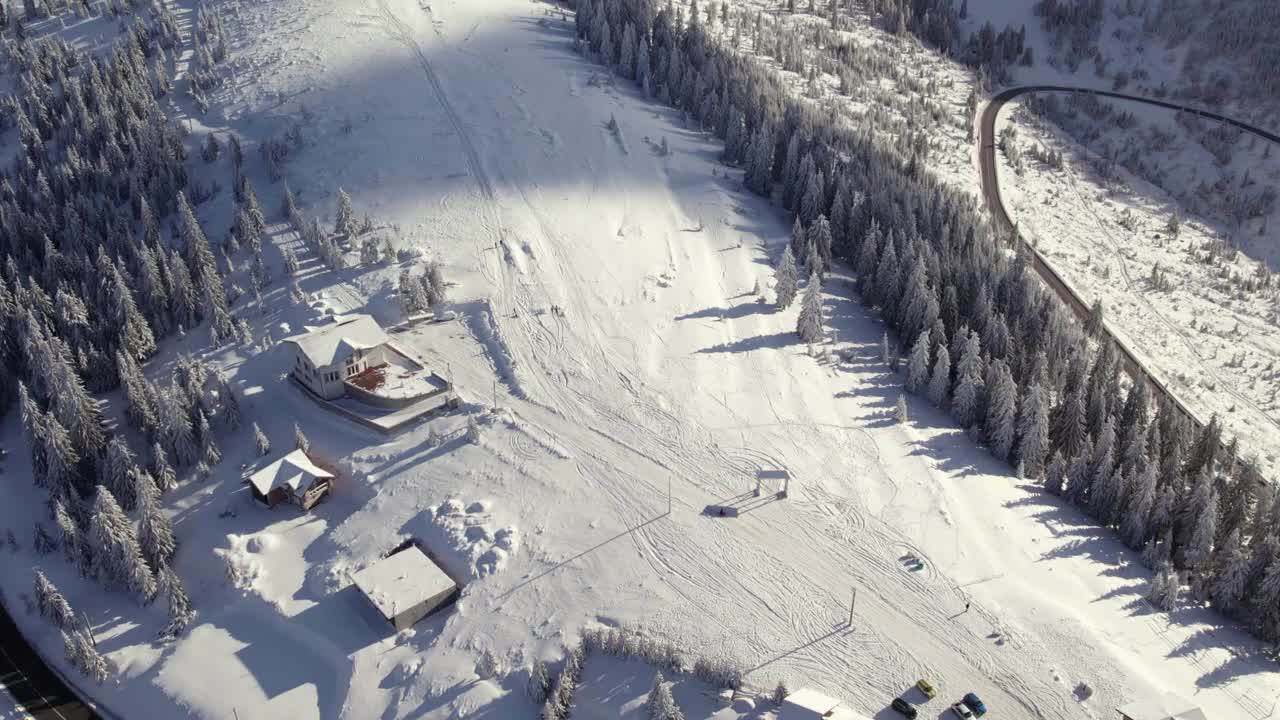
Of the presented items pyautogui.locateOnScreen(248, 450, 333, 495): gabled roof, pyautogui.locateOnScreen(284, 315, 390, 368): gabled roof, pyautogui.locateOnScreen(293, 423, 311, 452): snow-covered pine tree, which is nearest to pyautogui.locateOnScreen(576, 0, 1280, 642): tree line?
pyautogui.locateOnScreen(284, 315, 390, 368): gabled roof

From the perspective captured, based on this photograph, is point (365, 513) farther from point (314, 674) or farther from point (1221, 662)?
point (1221, 662)

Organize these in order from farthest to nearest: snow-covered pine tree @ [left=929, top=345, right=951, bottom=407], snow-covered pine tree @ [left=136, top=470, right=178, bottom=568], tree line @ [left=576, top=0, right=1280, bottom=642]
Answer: snow-covered pine tree @ [left=929, top=345, right=951, bottom=407]
tree line @ [left=576, top=0, right=1280, bottom=642]
snow-covered pine tree @ [left=136, top=470, right=178, bottom=568]

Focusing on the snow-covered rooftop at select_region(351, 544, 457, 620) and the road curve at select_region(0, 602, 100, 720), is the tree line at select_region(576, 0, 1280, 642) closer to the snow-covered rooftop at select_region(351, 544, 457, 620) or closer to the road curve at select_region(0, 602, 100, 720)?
the snow-covered rooftop at select_region(351, 544, 457, 620)

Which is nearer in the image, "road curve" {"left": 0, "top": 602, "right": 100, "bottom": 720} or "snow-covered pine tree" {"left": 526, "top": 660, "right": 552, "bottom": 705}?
"snow-covered pine tree" {"left": 526, "top": 660, "right": 552, "bottom": 705}

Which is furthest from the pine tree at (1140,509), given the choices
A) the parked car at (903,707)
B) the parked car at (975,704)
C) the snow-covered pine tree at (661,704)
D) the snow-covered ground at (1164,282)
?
the snow-covered pine tree at (661,704)

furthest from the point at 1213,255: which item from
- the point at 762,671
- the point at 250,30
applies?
the point at 250,30

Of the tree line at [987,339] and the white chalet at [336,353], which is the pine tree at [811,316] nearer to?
the tree line at [987,339]
